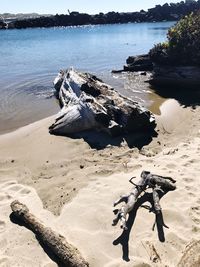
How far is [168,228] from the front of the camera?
7141 mm

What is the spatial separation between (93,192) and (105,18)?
116587 mm

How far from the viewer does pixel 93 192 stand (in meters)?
8.51

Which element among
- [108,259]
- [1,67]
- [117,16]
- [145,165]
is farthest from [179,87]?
[117,16]

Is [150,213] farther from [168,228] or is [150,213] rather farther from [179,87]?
[179,87]

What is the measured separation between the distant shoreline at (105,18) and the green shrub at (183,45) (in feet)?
293

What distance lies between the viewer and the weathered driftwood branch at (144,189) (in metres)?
7.17

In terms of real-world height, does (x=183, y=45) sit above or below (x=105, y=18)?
above

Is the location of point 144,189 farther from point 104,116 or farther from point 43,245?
point 104,116

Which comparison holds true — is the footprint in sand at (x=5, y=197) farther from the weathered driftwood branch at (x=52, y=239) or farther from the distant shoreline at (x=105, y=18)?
the distant shoreline at (x=105, y=18)

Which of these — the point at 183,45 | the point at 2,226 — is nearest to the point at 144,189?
the point at 2,226

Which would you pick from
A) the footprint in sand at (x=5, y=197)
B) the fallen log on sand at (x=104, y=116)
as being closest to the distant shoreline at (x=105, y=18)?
the fallen log on sand at (x=104, y=116)

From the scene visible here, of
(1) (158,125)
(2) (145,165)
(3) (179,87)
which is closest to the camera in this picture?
(2) (145,165)

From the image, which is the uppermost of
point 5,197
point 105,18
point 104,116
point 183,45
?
point 183,45

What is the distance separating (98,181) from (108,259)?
9.19ft
